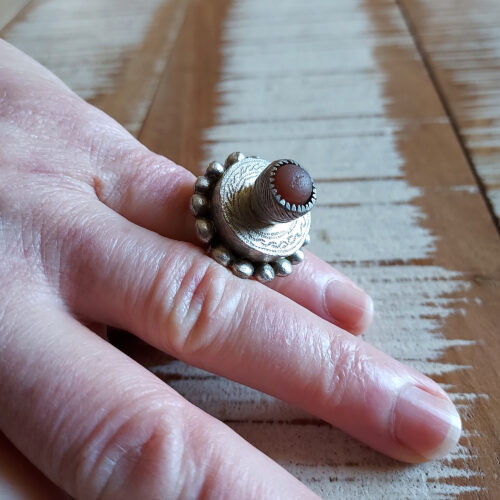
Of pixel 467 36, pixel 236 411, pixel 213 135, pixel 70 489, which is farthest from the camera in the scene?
pixel 467 36

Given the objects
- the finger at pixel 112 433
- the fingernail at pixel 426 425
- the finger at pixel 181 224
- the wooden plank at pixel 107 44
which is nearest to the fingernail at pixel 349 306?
the finger at pixel 181 224

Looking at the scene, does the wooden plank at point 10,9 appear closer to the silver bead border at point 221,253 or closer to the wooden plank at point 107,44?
the wooden plank at point 107,44

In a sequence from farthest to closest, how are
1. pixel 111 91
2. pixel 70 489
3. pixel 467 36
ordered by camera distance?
pixel 467 36 < pixel 111 91 < pixel 70 489

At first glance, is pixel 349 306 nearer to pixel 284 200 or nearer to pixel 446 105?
pixel 284 200

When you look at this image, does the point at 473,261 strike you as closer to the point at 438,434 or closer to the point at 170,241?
the point at 438,434

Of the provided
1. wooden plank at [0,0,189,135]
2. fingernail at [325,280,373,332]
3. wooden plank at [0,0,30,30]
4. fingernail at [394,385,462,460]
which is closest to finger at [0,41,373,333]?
fingernail at [325,280,373,332]

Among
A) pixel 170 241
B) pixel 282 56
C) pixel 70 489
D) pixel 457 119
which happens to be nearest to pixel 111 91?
pixel 282 56

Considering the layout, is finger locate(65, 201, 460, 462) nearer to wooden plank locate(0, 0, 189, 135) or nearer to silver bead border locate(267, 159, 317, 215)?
silver bead border locate(267, 159, 317, 215)
